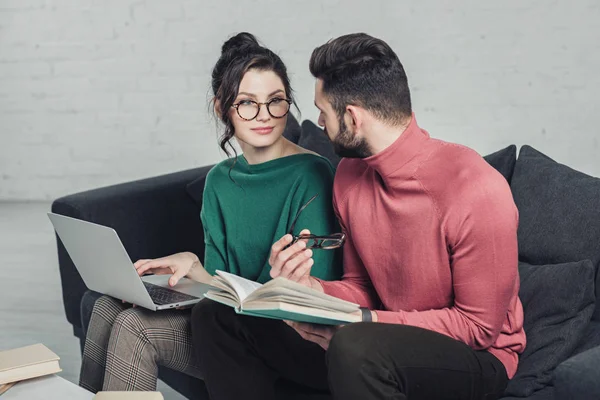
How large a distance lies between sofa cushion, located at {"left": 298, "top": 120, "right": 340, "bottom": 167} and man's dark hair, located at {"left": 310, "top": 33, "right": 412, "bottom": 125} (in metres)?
0.80

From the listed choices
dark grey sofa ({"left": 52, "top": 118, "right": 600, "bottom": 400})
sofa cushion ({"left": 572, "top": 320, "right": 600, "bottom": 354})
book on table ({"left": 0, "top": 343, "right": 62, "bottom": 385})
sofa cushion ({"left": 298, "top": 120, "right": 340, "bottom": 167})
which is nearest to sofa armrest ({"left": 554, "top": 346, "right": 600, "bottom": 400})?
dark grey sofa ({"left": 52, "top": 118, "right": 600, "bottom": 400})

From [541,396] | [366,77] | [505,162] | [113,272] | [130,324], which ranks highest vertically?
[366,77]

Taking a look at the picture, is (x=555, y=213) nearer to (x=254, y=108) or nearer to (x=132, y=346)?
(x=254, y=108)

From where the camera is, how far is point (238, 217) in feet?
6.91

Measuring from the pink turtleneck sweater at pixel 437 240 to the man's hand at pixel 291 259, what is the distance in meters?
0.16

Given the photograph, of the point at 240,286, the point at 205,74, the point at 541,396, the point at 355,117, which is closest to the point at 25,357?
the point at 240,286

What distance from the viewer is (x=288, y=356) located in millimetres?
1820

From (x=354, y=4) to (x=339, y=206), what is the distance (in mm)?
2557

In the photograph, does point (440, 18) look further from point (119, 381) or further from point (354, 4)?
point (119, 381)

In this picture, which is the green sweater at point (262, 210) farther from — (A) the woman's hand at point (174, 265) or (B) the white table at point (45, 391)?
(B) the white table at point (45, 391)

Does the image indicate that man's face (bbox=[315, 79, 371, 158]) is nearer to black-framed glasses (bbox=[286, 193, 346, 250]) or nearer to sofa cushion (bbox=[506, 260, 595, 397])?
black-framed glasses (bbox=[286, 193, 346, 250])

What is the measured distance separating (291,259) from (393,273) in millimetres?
224

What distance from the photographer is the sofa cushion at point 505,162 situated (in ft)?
7.13

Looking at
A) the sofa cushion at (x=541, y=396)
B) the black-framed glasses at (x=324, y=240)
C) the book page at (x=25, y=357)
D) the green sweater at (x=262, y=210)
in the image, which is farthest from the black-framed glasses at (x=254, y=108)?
the sofa cushion at (x=541, y=396)
